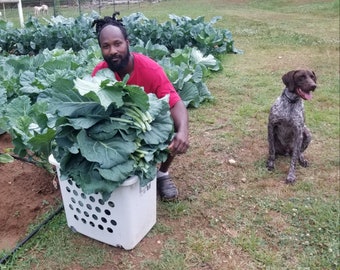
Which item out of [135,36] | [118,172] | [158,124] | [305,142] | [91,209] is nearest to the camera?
[118,172]

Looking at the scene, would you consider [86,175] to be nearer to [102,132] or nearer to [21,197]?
[102,132]

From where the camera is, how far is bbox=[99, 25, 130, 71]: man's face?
256cm

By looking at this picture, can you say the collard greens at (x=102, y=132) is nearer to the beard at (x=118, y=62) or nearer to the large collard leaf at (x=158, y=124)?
the large collard leaf at (x=158, y=124)

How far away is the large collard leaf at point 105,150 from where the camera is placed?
2.07 meters

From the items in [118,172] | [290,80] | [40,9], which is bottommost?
[40,9]

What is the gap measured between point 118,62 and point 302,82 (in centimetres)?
153

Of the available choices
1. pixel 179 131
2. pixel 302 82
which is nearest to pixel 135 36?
pixel 302 82

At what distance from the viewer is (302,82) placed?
2992 millimetres

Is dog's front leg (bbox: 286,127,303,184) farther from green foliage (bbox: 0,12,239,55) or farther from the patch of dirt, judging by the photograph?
green foliage (bbox: 0,12,239,55)

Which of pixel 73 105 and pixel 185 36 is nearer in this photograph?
pixel 73 105

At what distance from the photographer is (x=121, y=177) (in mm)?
2096

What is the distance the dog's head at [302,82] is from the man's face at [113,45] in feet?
4.69

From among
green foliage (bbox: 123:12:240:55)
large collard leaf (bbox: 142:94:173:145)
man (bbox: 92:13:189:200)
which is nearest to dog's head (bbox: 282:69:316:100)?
man (bbox: 92:13:189:200)

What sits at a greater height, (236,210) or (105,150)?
(105,150)
